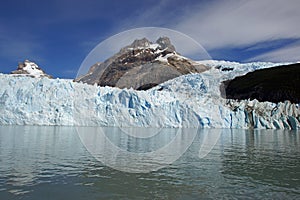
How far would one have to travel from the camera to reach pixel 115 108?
4009 cm

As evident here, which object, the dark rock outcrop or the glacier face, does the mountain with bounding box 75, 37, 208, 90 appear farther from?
the dark rock outcrop

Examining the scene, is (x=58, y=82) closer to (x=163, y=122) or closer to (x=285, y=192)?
(x=163, y=122)

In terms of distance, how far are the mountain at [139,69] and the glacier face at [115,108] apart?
176 inches

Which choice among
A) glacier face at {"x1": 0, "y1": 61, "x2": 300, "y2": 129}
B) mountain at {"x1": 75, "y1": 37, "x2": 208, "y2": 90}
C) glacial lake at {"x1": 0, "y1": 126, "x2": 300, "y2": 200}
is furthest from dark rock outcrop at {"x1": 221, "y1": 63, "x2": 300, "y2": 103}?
glacial lake at {"x1": 0, "y1": 126, "x2": 300, "y2": 200}

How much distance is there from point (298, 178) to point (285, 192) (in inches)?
87.5

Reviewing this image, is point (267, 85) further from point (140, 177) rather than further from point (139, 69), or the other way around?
point (140, 177)

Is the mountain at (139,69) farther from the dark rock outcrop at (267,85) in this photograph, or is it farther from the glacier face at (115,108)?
the dark rock outcrop at (267,85)

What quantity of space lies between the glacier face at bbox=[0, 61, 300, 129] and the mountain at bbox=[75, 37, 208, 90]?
4.46 m

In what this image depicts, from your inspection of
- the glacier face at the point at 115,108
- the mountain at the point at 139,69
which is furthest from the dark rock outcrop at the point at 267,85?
the glacier face at the point at 115,108

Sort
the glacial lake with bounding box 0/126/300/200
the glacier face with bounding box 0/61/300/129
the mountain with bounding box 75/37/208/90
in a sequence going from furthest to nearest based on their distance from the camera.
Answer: the mountain with bounding box 75/37/208/90 < the glacier face with bounding box 0/61/300/129 < the glacial lake with bounding box 0/126/300/200

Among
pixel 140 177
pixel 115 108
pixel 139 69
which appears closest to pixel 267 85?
pixel 139 69

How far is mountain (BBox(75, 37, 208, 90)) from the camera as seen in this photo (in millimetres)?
59425

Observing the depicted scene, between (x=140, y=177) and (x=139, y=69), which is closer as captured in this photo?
(x=140, y=177)

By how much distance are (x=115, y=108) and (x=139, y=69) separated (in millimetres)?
26376
